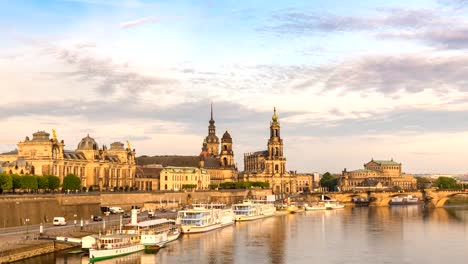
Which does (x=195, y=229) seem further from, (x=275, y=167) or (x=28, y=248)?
(x=275, y=167)

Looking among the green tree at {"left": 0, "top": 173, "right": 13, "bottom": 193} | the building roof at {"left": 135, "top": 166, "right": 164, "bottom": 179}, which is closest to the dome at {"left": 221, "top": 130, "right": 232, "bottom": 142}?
the building roof at {"left": 135, "top": 166, "right": 164, "bottom": 179}

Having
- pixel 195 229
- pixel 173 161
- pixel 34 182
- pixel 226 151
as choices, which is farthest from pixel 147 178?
pixel 195 229

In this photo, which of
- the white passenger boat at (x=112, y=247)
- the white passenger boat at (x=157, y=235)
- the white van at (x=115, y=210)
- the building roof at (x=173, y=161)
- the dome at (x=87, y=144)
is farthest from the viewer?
the building roof at (x=173, y=161)

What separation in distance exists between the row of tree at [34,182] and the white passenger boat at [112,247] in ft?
86.6

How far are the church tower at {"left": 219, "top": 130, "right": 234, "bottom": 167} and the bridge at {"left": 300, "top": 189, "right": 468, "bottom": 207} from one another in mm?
26535

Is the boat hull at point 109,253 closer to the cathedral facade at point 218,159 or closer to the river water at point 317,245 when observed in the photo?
the river water at point 317,245

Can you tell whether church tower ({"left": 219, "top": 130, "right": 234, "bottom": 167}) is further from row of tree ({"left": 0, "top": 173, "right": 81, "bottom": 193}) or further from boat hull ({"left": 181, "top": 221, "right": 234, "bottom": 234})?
boat hull ({"left": 181, "top": 221, "right": 234, "bottom": 234})

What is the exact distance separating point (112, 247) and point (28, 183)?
1341 inches

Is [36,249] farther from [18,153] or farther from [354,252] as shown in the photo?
[18,153]

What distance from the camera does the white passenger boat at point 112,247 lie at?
57281mm

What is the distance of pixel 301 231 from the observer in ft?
293

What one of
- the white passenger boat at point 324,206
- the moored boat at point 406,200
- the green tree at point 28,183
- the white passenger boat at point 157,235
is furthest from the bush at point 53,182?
the moored boat at point 406,200

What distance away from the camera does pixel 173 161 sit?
601 ft

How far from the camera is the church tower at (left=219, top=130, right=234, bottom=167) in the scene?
191125 millimetres
